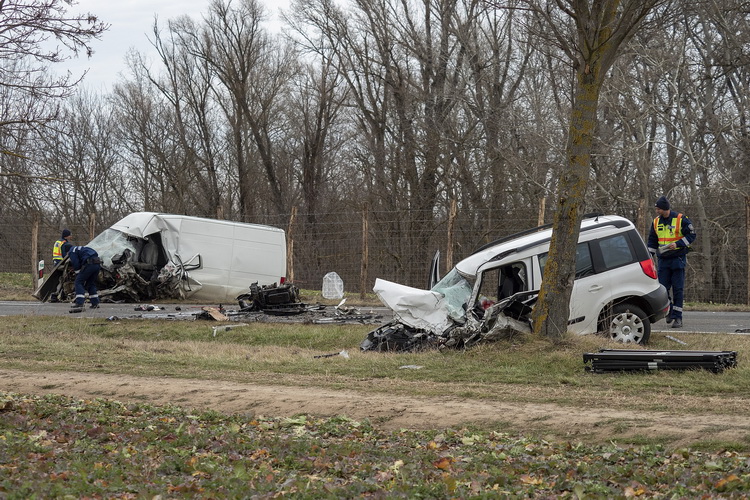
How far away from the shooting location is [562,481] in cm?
601

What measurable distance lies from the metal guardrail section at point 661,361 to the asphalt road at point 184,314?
347cm

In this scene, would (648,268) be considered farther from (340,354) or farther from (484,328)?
(340,354)

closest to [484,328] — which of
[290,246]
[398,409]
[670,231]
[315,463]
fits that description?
[398,409]

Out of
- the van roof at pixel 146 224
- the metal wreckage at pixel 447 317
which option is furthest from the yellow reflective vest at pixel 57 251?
the metal wreckage at pixel 447 317

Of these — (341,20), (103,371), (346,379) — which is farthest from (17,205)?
(346,379)

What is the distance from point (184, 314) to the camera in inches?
707

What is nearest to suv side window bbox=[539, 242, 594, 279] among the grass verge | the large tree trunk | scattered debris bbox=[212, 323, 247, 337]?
the large tree trunk

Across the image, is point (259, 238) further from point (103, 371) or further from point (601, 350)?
point (601, 350)

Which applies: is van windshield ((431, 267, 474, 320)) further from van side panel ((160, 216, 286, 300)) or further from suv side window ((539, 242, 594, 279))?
van side panel ((160, 216, 286, 300))

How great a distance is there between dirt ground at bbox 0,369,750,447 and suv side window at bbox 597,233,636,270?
4.52 meters

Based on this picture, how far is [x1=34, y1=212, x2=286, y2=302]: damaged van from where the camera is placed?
69.6 feet

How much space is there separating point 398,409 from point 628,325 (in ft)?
17.1

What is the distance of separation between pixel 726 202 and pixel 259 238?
12965mm

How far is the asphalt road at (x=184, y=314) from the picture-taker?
1504cm
